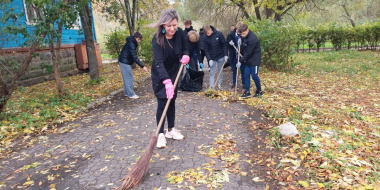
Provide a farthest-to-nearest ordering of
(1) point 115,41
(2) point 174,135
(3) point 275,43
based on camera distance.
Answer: (1) point 115,41 → (3) point 275,43 → (2) point 174,135

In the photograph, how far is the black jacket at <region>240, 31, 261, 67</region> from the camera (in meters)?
6.16

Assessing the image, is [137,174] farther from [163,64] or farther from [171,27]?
[171,27]

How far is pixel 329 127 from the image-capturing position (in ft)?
14.4

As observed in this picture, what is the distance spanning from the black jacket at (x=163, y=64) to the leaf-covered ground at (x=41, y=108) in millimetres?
3019

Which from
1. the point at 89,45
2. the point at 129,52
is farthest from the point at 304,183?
the point at 89,45

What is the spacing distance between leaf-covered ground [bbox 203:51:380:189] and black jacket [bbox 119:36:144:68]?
263cm

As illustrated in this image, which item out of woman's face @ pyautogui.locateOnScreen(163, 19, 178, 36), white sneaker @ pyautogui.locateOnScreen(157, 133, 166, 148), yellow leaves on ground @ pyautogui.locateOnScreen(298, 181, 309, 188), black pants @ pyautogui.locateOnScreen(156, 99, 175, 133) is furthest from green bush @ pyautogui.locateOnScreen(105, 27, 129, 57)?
yellow leaves on ground @ pyautogui.locateOnScreen(298, 181, 309, 188)

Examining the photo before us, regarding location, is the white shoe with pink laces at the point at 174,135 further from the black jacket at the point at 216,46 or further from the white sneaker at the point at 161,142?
the black jacket at the point at 216,46

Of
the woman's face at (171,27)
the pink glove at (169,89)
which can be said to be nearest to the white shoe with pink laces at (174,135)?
the pink glove at (169,89)

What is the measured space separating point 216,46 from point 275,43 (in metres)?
3.54

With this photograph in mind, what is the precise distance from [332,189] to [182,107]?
3803 mm

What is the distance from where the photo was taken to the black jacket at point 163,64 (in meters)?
3.48

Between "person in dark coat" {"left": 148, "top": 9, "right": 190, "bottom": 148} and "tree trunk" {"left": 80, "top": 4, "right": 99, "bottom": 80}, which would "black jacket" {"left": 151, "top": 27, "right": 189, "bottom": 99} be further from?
"tree trunk" {"left": 80, "top": 4, "right": 99, "bottom": 80}

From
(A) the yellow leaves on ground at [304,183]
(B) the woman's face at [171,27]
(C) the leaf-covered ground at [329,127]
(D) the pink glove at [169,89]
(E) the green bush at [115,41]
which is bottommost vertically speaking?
(A) the yellow leaves on ground at [304,183]
